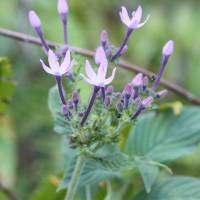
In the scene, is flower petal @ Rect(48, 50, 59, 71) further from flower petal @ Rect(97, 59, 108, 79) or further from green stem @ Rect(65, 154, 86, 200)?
green stem @ Rect(65, 154, 86, 200)

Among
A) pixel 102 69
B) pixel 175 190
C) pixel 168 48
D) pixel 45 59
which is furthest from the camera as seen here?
pixel 45 59

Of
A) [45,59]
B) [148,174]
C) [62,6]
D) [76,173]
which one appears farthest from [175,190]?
[45,59]

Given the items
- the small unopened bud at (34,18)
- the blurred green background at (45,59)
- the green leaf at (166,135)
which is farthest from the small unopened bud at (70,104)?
the blurred green background at (45,59)

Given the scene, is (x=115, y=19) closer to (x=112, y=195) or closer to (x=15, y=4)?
(x=15, y=4)

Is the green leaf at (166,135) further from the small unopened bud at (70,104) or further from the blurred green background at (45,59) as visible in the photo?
the blurred green background at (45,59)

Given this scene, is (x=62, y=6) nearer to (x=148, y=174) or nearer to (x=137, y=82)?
(x=137, y=82)
